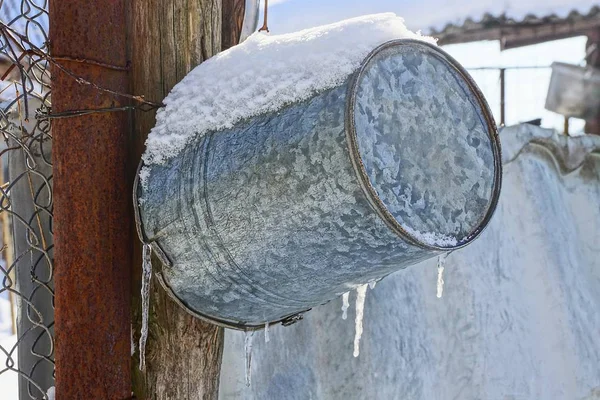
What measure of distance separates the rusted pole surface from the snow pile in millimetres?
113

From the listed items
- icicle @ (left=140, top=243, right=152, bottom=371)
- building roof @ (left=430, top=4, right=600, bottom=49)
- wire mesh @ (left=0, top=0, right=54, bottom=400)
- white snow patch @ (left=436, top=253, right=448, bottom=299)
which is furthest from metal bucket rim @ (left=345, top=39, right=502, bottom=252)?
building roof @ (left=430, top=4, right=600, bottom=49)

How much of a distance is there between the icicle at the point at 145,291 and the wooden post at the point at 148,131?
45 millimetres

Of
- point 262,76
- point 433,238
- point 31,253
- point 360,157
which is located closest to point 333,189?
point 360,157

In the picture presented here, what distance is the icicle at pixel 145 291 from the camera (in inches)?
53.2

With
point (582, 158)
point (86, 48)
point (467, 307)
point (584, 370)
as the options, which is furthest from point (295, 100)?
point (582, 158)

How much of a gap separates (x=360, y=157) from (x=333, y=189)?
72 millimetres

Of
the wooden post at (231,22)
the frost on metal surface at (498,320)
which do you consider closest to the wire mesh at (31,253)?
the wooden post at (231,22)

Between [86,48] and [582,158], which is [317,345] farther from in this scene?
[582,158]

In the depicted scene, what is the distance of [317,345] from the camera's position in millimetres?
2881

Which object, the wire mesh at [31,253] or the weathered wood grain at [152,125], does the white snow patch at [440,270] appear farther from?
the wire mesh at [31,253]

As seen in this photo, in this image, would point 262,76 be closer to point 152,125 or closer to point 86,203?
point 152,125

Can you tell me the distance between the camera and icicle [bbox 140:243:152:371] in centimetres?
135

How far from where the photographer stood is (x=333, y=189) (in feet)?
3.64

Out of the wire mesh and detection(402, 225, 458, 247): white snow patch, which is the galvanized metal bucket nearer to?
detection(402, 225, 458, 247): white snow patch
